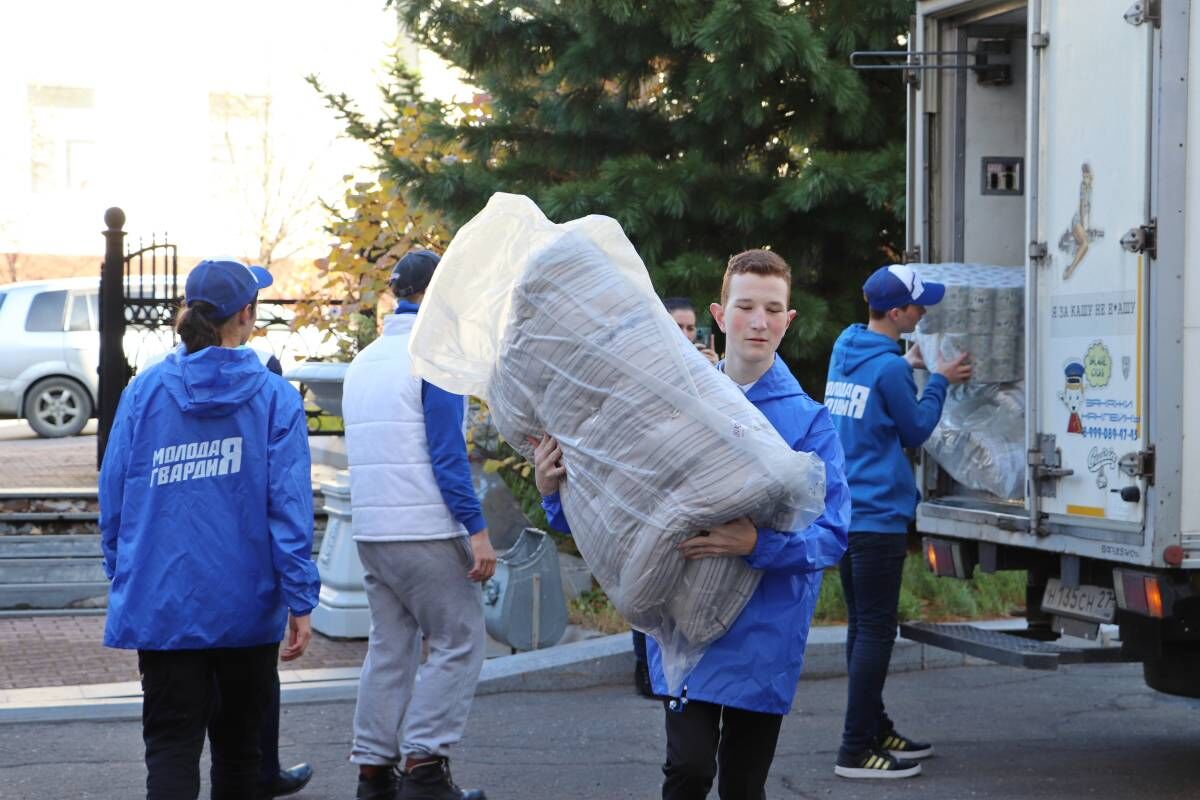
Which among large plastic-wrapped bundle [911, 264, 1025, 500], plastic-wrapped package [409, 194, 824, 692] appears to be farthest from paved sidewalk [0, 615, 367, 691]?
plastic-wrapped package [409, 194, 824, 692]

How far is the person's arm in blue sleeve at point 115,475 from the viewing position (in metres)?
4.61

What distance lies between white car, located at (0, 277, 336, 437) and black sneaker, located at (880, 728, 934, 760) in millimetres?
13604

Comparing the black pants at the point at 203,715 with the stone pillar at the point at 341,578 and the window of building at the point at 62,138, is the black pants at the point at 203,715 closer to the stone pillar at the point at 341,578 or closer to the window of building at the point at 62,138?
the stone pillar at the point at 341,578

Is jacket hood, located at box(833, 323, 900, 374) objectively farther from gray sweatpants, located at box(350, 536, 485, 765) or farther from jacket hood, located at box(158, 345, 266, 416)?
jacket hood, located at box(158, 345, 266, 416)

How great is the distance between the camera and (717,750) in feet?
13.3

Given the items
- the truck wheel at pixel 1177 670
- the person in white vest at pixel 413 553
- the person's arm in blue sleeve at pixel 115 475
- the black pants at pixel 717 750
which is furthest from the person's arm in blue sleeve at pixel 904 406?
the person's arm in blue sleeve at pixel 115 475

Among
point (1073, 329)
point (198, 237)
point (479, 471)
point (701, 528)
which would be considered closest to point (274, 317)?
point (479, 471)

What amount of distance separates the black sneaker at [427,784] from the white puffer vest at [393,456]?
2.64 feet

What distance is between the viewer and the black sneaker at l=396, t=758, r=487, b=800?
5.74m

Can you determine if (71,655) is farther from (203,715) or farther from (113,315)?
(203,715)

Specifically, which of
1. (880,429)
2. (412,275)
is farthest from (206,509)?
(880,429)

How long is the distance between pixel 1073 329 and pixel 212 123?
27.5 meters

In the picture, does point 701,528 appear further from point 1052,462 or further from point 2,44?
point 2,44

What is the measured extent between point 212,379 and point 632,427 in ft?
5.06
